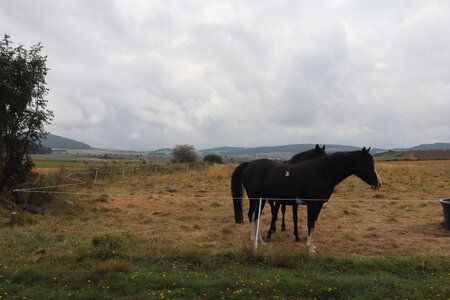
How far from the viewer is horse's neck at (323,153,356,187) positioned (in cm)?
620

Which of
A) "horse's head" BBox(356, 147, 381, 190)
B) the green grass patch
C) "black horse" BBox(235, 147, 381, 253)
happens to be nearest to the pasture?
the green grass patch

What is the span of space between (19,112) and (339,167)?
36.5 ft

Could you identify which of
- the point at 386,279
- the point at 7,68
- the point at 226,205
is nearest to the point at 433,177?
the point at 226,205

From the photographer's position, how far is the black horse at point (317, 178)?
20.0ft

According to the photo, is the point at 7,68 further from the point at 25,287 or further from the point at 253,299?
the point at 253,299

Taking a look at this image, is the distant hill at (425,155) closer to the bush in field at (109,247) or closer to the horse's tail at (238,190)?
the horse's tail at (238,190)

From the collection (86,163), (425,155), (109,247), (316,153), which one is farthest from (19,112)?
(425,155)

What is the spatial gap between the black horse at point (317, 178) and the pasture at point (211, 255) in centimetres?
112

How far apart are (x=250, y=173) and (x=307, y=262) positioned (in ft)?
8.45

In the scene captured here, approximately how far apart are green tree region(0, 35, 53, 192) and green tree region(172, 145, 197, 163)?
38.3 meters

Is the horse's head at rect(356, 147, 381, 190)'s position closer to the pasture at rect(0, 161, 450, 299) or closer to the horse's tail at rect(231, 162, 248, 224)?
the pasture at rect(0, 161, 450, 299)

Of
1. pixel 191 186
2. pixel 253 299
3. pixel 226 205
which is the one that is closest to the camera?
pixel 253 299

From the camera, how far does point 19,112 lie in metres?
9.91

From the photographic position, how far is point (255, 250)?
5.29 m
